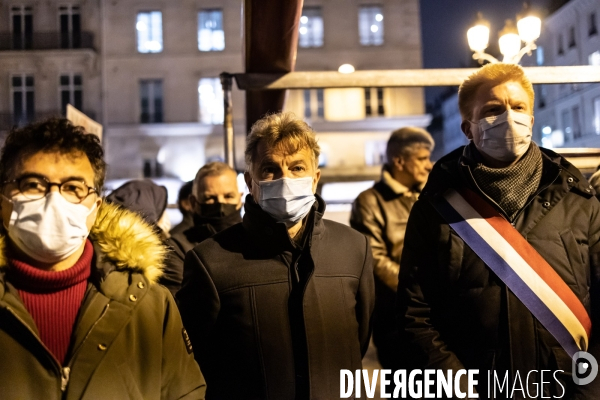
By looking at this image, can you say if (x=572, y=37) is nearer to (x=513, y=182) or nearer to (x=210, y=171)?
(x=210, y=171)

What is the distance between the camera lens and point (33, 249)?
6.79 feet

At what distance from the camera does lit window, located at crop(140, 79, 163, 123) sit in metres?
27.4

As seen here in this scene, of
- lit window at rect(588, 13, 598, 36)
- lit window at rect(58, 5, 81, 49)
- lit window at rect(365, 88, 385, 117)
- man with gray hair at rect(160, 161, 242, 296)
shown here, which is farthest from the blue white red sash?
lit window at rect(58, 5, 81, 49)

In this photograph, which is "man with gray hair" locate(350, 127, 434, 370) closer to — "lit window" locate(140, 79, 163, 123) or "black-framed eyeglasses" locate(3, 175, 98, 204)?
"black-framed eyeglasses" locate(3, 175, 98, 204)

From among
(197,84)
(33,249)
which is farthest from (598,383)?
(197,84)

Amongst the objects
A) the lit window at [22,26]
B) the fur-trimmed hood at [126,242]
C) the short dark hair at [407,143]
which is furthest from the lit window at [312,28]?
the fur-trimmed hood at [126,242]

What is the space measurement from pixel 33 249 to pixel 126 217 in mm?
403

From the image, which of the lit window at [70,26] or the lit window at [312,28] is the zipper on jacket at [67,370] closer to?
the lit window at [312,28]

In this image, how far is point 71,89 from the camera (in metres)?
27.5

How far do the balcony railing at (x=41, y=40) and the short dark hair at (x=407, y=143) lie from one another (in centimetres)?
2598

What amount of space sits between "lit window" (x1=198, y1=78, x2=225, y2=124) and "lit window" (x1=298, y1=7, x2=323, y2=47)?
477cm

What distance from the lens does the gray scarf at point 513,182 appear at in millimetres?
2590

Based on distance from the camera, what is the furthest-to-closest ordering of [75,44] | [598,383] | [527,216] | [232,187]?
1. [75,44]
2. [232,187]
3. [527,216]
4. [598,383]

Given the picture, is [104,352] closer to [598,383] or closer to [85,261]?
[85,261]
